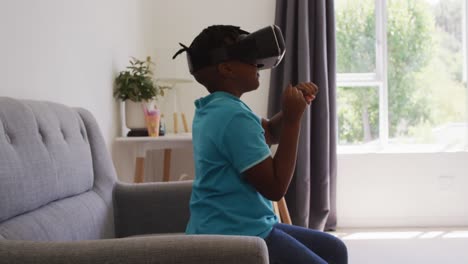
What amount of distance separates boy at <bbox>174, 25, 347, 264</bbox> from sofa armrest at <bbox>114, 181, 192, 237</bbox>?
590 mm

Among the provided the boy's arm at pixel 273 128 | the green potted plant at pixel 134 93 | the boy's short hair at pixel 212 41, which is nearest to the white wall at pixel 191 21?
the green potted plant at pixel 134 93

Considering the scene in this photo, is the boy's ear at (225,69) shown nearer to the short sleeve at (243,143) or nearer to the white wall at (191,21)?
the short sleeve at (243,143)

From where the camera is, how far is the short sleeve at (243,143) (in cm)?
131

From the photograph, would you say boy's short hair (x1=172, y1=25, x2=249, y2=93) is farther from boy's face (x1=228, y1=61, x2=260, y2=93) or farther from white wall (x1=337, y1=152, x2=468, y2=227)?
white wall (x1=337, y1=152, x2=468, y2=227)

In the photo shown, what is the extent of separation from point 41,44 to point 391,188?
109 inches

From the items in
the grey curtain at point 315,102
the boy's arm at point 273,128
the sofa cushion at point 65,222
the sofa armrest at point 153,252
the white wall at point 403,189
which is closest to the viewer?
the sofa armrest at point 153,252

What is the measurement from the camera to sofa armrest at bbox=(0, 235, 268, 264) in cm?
103

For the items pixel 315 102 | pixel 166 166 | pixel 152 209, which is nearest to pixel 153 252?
pixel 152 209

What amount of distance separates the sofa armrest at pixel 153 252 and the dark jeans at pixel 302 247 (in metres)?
0.28

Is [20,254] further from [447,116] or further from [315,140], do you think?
[447,116]

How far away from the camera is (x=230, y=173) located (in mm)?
1360

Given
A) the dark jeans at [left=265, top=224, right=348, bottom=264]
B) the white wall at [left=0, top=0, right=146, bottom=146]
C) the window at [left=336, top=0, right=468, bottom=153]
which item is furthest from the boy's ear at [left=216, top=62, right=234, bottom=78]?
the window at [left=336, top=0, right=468, bottom=153]

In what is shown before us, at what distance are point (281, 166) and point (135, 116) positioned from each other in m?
1.81

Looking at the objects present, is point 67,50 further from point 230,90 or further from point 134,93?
point 230,90
